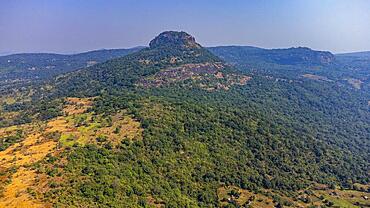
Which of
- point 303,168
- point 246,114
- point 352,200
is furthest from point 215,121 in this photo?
point 352,200

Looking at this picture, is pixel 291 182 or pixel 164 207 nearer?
pixel 164 207

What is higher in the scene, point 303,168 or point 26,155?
point 26,155

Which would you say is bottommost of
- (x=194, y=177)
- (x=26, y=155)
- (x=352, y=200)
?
(x=352, y=200)

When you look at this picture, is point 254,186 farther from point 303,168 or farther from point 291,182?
point 303,168

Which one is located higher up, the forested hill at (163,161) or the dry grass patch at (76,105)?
the dry grass patch at (76,105)

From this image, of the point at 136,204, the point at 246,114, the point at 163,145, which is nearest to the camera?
the point at 136,204

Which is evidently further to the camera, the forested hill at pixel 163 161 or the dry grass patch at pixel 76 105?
the dry grass patch at pixel 76 105

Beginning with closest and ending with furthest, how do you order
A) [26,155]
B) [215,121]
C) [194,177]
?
[26,155] < [194,177] < [215,121]

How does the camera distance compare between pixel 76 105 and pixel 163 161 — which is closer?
pixel 163 161

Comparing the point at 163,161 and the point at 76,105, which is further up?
the point at 76,105

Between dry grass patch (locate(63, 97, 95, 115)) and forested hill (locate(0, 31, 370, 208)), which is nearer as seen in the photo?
forested hill (locate(0, 31, 370, 208))

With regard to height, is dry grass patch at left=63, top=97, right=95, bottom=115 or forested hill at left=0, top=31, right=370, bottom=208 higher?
dry grass patch at left=63, top=97, right=95, bottom=115
